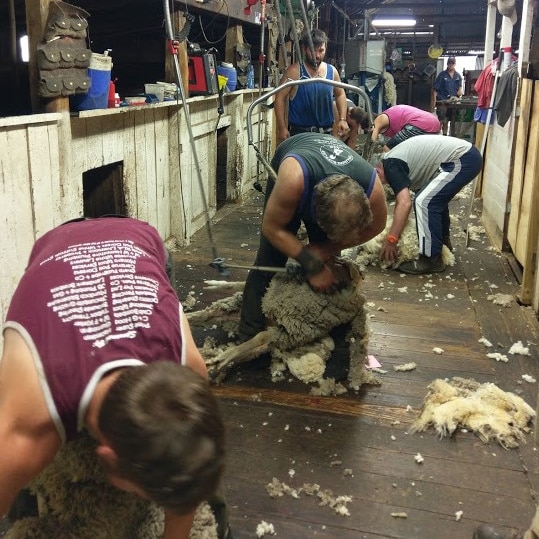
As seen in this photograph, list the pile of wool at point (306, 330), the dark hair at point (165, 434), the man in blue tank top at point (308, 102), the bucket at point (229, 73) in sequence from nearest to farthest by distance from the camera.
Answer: the dark hair at point (165, 434), the pile of wool at point (306, 330), the man in blue tank top at point (308, 102), the bucket at point (229, 73)

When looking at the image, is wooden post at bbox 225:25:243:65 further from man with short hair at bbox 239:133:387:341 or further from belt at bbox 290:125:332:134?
man with short hair at bbox 239:133:387:341

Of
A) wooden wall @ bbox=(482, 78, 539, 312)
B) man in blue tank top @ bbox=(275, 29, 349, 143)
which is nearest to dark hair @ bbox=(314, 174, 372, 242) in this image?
wooden wall @ bbox=(482, 78, 539, 312)

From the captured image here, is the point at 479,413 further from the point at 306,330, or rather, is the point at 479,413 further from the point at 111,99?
the point at 111,99

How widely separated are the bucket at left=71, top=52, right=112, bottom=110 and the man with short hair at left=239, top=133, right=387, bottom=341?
1.16m

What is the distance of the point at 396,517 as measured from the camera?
2002 mm

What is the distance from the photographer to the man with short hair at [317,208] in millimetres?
2494

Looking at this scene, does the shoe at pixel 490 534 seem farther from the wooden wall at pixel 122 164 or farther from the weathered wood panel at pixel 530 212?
the weathered wood panel at pixel 530 212

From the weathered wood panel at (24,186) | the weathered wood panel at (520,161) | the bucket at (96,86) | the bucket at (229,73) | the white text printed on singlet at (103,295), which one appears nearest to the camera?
the white text printed on singlet at (103,295)

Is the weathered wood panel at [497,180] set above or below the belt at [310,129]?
below

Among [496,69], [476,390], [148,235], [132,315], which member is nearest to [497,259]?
[496,69]

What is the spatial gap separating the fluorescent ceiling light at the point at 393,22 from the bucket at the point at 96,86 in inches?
593

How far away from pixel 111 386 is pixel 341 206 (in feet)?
5.02

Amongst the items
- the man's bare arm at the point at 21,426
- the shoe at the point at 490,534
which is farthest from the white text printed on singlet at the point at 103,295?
the shoe at the point at 490,534

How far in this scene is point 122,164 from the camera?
4168 millimetres
